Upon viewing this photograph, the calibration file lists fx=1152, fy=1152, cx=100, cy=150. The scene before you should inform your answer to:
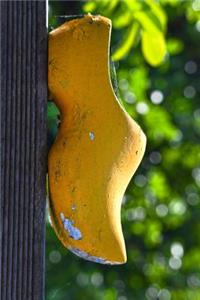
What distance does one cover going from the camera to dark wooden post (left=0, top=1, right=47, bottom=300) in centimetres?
180

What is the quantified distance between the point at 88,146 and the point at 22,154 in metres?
0.11

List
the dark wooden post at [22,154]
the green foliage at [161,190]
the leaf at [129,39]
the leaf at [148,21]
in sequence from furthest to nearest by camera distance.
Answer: the green foliage at [161,190] < the leaf at [129,39] < the leaf at [148,21] < the dark wooden post at [22,154]

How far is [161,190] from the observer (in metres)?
4.90

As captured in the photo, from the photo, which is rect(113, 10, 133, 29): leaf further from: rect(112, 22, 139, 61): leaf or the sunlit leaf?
the sunlit leaf

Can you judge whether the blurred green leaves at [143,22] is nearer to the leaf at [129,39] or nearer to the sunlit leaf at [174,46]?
the leaf at [129,39]

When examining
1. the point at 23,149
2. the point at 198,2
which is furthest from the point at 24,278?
the point at 198,2

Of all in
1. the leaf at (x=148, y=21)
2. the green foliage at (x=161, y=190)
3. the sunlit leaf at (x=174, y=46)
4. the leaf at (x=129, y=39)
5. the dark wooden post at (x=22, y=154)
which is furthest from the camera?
the sunlit leaf at (x=174, y=46)

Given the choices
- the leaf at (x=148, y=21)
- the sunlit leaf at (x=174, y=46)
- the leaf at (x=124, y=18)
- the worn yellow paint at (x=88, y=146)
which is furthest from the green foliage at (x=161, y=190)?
the worn yellow paint at (x=88, y=146)

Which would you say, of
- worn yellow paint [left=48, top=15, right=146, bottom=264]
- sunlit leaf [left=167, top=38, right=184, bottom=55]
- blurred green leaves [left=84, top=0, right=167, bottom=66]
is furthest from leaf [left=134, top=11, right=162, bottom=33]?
sunlit leaf [left=167, top=38, right=184, bottom=55]

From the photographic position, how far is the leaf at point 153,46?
101 inches

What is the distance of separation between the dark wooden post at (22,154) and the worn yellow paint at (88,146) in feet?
0.13

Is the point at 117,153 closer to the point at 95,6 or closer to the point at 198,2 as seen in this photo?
the point at 95,6

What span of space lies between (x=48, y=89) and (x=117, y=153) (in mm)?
153

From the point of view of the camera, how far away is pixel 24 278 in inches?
70.7
